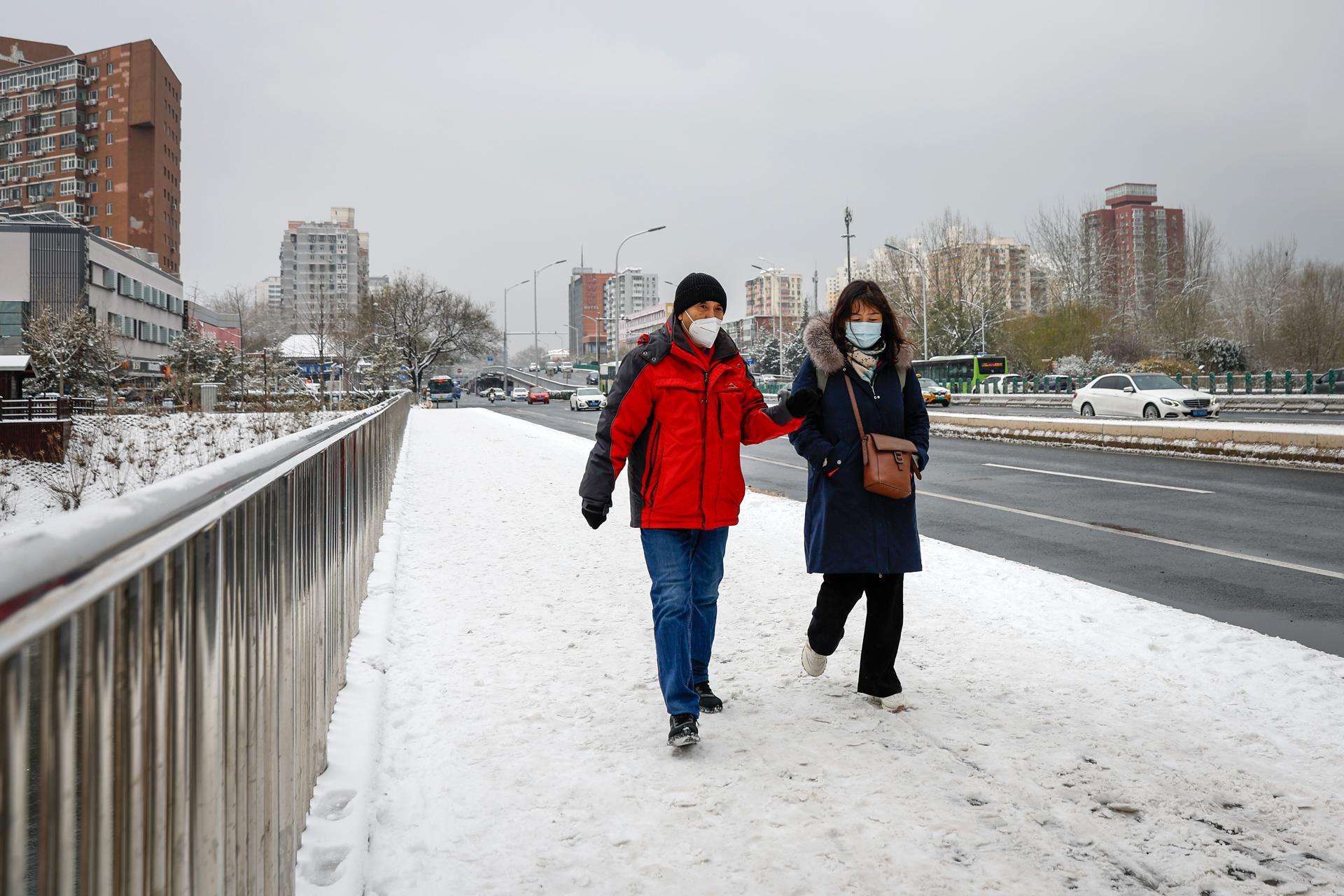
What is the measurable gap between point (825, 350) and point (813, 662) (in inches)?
59.7

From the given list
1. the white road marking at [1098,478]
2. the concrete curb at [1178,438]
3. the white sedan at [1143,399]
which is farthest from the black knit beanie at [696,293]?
the white sedan at [1143,399]

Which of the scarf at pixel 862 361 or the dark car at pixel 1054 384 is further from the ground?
the dark car at pixel 1054 384

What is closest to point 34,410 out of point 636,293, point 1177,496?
point 1177,496

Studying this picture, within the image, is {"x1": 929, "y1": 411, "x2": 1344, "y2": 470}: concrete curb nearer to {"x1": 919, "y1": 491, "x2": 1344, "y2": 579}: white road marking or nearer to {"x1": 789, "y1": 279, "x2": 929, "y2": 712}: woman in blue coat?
{"x1": 919, "y1": 491, "x2": 1344, "y2": 579}: white road marking

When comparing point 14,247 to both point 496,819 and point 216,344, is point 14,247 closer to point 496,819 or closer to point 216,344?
point 216,344

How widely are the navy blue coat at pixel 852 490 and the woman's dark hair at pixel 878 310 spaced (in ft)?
0.31

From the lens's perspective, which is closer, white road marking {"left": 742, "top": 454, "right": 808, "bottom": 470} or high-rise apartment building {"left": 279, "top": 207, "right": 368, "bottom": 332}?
white road marking {"left": 742, "top": 454, "right": 808, "bottom": 470}

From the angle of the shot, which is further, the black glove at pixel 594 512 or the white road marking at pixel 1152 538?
the white road marking at pixel 1152 538

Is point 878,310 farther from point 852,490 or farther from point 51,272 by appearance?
point 51,272

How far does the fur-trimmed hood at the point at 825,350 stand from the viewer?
441 centimetres

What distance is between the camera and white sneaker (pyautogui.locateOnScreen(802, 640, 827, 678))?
4762 millimetres

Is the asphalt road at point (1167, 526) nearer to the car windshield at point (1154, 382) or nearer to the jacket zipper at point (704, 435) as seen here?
the jacket zipper at point (704, 435)

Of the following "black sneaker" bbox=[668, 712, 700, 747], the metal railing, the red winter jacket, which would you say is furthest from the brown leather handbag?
the metal railing

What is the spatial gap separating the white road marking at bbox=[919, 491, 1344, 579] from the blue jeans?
5.79 meters
